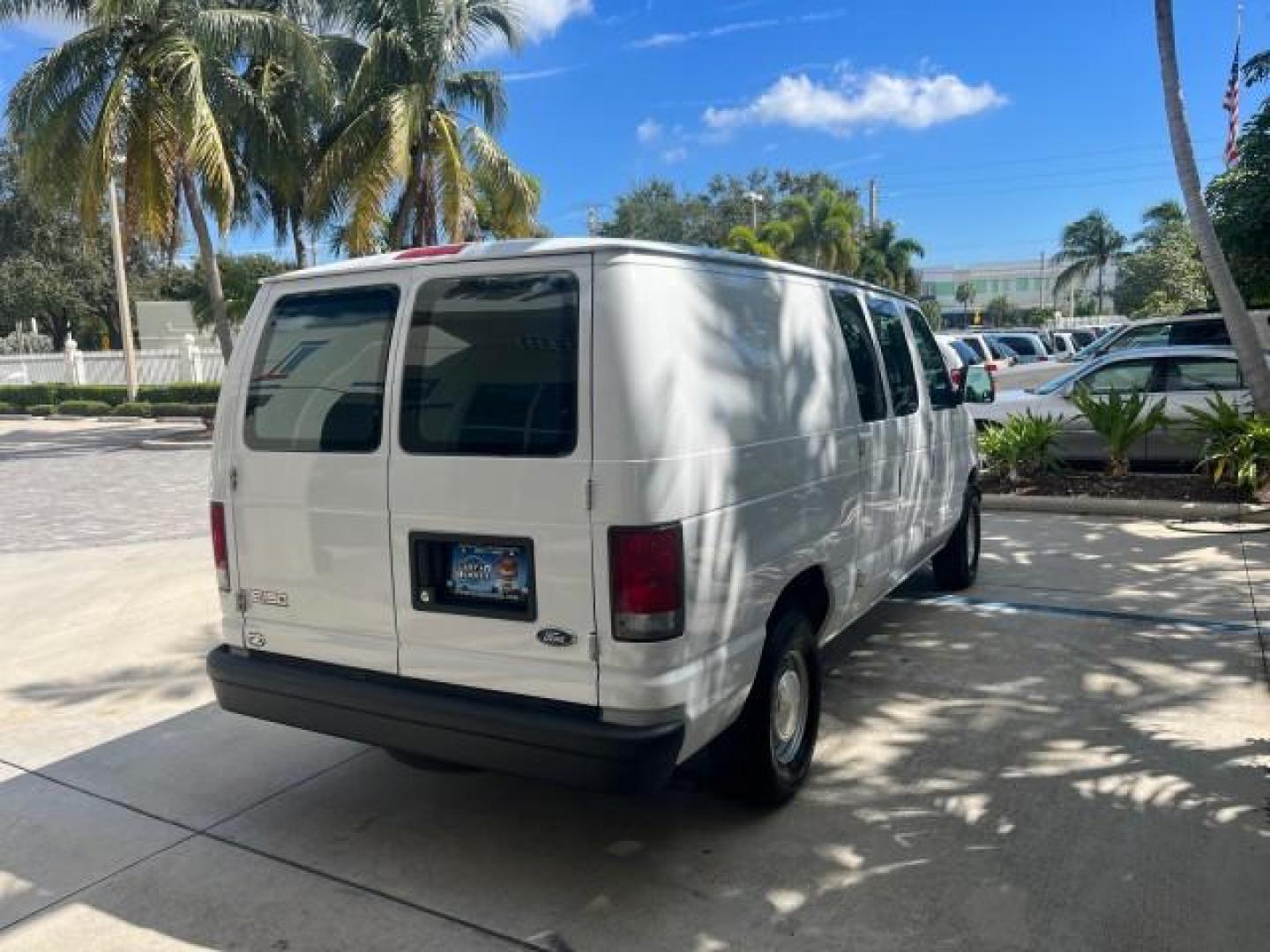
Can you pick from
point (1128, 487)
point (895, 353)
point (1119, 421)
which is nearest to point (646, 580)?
point (895, 353)

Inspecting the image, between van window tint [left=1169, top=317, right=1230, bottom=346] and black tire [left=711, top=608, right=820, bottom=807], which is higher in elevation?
van window tint [left=1169, top=317, right=1230, bottom=346]

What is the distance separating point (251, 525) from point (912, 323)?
3893 mm

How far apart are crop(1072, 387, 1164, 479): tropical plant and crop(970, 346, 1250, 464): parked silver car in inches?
8.7

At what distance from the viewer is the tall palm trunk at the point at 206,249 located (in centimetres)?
1934

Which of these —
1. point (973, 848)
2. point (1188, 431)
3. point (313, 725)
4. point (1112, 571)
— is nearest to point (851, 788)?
point (973, 848)

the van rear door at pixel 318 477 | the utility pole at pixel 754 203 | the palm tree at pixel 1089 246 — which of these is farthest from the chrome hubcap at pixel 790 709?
the palm tree at pixel 1089 246

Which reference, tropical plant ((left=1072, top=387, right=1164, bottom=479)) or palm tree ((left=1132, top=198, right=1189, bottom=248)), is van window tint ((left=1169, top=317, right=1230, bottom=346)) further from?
palm tree ((left=1132, top=198, right=1189, bottom=248))

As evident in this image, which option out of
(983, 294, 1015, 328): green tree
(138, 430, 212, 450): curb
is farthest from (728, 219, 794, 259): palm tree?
(983, 294, 1015, 328): green tree

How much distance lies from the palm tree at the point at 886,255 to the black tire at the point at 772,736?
1947 inches

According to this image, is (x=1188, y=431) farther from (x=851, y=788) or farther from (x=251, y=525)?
(x=251, y=525)

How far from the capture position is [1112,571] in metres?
7.40

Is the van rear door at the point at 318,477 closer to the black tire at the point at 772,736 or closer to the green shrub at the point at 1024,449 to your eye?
the black tire at the point at 772,736

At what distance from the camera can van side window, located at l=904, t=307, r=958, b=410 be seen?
19.0ft

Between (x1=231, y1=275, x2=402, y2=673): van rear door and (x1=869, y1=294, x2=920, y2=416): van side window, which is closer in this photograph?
(x1=231, y1=275, x2=402, y2=673): van rear door
